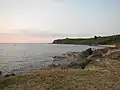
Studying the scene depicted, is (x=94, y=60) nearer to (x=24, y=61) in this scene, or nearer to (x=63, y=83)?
(x=63, y=83)

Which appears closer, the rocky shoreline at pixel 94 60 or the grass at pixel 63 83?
the grass at pixel 63 83

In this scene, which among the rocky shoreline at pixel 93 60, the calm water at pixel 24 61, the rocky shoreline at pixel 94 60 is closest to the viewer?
the rocky shoreline at pixel 93 60

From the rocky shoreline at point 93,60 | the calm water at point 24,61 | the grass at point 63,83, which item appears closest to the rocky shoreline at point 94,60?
the rocky shoreline at point 93,60

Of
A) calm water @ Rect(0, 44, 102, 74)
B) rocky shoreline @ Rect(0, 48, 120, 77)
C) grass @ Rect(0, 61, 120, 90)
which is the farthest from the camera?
calm water @ Rect(0, 44, 102, 74)

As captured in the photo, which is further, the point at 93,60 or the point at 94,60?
the point at 93,60

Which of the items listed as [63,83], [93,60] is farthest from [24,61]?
[63,83]

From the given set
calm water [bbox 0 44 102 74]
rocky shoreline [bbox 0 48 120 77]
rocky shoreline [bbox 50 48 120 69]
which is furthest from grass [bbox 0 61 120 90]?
calm water [bbox 0 44 102 74]

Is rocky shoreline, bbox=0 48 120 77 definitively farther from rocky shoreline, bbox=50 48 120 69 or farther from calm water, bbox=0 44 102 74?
calm water, bbox=0 44 102 74

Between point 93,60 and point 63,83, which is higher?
point 63,83

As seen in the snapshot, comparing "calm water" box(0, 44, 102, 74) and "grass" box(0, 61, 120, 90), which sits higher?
"grass" box(0, 61, 120, 90)

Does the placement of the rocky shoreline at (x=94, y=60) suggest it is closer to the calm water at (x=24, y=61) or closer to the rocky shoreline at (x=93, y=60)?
the rocky shoreline at (x=93, y=60)

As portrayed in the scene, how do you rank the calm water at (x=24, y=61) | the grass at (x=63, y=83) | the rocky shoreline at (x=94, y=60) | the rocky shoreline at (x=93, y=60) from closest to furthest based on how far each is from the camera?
the grass at (x=63, y=83), the rocky shoreline at (x=93, y=60), the rocky shoreline at (x=94, y=60), the calm water at (x=24, y=61)

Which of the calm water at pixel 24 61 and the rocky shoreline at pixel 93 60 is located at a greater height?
the rocky shoreline at pixel 93 60

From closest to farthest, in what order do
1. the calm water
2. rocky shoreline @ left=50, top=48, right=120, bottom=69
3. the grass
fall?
the grass → rocky shoreline @ left=50, top=48, right=120, bottom=69 → the calm water
